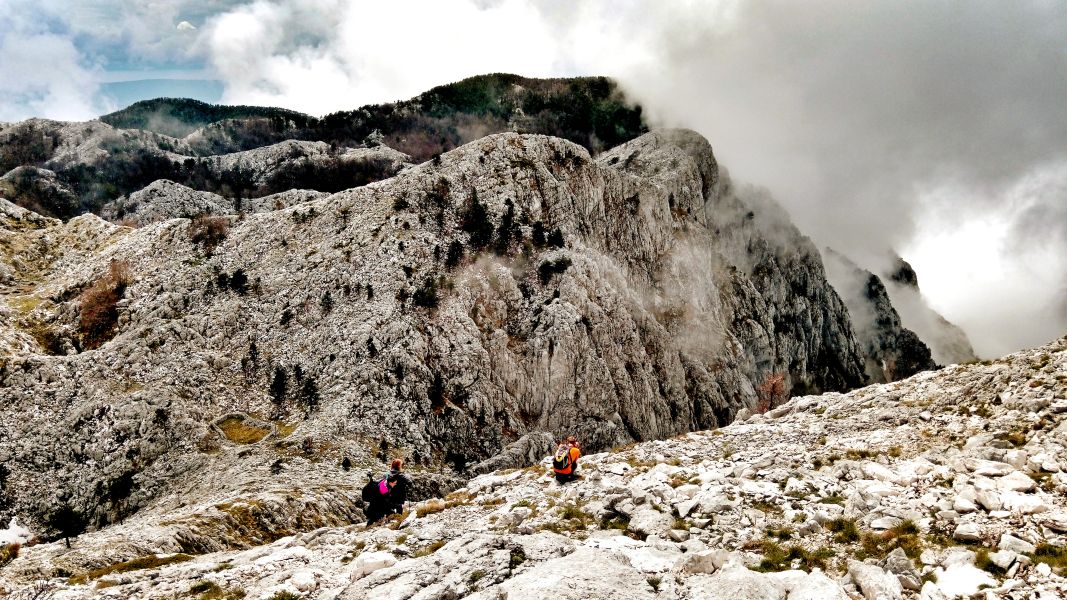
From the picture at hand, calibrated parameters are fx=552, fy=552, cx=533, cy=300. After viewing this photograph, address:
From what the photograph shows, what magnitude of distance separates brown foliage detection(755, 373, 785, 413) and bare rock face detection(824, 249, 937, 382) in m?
86.5

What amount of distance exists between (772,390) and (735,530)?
89193 millimetres

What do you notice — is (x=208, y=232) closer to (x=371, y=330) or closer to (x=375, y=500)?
(x=371, y=330)

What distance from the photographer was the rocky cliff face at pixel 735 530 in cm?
1190

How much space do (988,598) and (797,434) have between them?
64.1ft

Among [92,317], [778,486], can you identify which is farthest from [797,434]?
[92,317]

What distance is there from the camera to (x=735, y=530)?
50.2 ft

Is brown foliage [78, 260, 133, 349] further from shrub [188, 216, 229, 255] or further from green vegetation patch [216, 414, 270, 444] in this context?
green vegetation patch [216, 414, 270, 444]

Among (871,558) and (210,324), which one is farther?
(210,324)

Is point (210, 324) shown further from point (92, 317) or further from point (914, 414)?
point (914, 414)

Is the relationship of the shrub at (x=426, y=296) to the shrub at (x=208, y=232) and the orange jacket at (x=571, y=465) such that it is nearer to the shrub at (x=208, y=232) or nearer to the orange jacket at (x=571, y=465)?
the shrub at (x=208, y=232)

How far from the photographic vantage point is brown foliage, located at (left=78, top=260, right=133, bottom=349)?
53.2 meters

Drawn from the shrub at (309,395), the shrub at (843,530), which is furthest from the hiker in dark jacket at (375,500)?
the shrub at (309,395)

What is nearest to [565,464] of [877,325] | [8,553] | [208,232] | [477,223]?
[8,553]

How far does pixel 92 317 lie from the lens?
54.7 m
